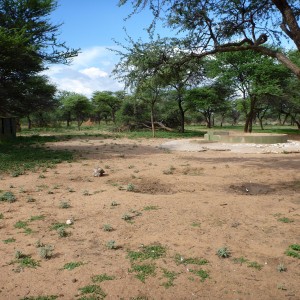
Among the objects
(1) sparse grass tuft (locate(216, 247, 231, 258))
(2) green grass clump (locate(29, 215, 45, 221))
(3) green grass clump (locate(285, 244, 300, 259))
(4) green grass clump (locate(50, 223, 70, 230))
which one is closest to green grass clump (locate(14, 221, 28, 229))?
(2) green grass clump (locate(29, 215, 45, 221))

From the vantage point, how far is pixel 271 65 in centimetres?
2541

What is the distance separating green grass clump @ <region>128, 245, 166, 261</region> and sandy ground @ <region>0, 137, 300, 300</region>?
0.04 meters

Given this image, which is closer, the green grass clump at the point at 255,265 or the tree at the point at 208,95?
the green grass clump at the point at 255,265

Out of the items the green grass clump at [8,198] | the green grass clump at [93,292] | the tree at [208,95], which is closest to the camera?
the green grass clump at [93,292]

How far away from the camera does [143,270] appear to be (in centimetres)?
374

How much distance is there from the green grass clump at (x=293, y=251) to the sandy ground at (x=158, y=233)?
0.24 ft

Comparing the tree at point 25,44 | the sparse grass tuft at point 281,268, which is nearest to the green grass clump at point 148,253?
the sparse grass tuft at point 281,268

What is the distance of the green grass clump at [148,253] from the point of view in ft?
13.3

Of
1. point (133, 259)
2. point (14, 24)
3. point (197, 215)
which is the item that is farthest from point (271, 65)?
point (133, 259)

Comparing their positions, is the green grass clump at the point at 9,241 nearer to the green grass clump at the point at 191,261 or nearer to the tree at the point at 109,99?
the green grass clump at the point at 191,261

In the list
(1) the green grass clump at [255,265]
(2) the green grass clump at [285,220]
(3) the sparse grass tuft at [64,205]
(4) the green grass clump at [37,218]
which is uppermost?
(3) the sparse grass tuft at [64,205]

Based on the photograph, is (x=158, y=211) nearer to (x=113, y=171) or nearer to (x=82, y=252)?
(x=82, y=252)

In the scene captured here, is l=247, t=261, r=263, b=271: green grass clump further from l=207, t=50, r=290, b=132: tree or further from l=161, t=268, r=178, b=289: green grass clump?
l=207, t=50, r=290, b=132: tree

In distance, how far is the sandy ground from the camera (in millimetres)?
3438
